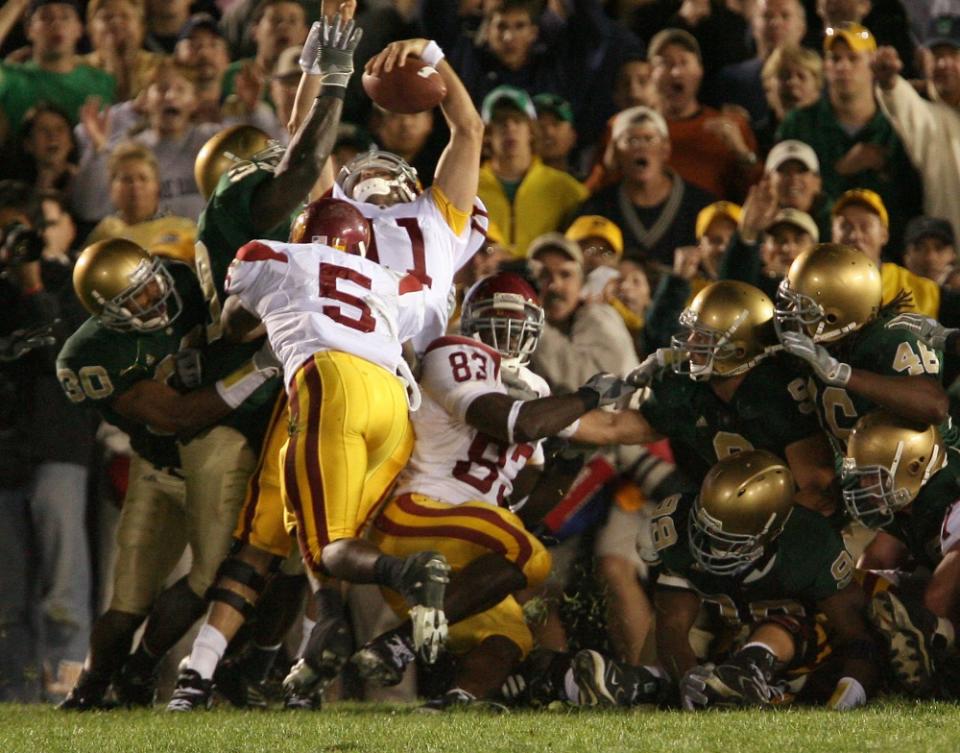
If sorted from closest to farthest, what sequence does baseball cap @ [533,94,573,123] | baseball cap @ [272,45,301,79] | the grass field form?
the grass field < baseball cap @ [272,45,301,79] < baseball cap @ [533,94,573,123]

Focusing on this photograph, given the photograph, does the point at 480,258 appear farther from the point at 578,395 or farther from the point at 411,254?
the point at 578,395

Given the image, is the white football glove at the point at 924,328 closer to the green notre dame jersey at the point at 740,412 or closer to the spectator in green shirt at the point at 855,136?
the green notre dame jersey at the point at 740,412

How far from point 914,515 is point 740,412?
696 millimetres

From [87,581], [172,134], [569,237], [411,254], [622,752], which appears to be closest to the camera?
[622,752]

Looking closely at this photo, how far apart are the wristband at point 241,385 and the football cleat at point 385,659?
50.3 inches

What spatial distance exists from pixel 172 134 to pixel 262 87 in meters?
0.59

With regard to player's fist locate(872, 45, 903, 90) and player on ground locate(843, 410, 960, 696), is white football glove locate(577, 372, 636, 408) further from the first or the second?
player's fist locate(872, 45, 903, 90)

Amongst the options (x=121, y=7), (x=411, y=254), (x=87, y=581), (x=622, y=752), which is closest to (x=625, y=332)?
(x=411, y=254)

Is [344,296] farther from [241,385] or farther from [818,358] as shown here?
Answer: [818,358]

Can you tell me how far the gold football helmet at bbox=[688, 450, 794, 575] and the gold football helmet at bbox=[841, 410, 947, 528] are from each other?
313mm

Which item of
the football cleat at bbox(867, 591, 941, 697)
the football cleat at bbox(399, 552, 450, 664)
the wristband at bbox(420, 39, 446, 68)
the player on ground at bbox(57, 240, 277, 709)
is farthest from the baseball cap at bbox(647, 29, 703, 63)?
the football cleat at bbox(399, 552, 450, 664)

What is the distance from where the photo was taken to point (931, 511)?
5.76 m

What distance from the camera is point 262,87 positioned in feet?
27.6

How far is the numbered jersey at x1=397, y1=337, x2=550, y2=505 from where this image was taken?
5457mm
